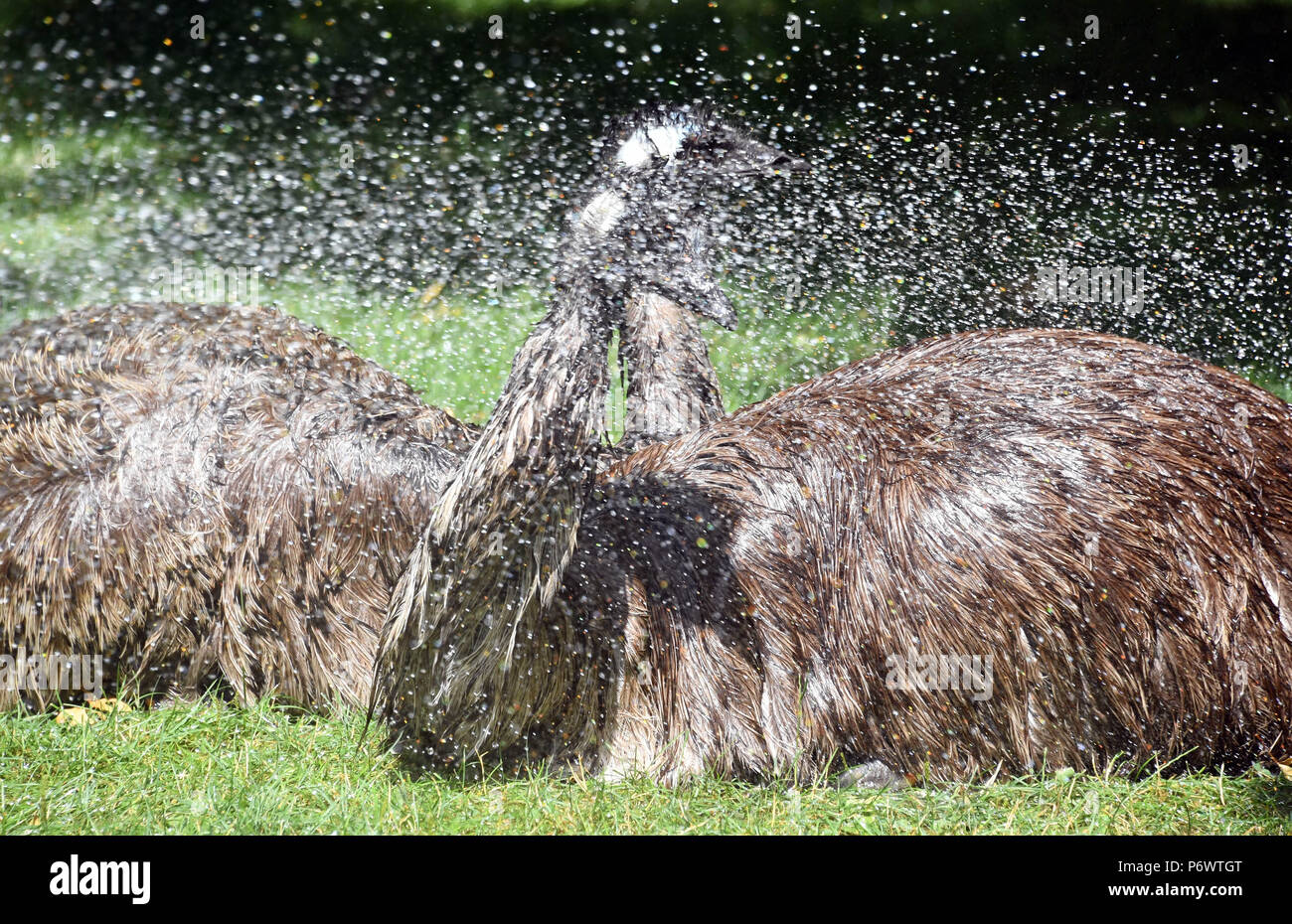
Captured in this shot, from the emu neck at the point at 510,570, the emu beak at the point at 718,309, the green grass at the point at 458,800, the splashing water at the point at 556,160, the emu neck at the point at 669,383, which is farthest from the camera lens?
the emu neck at the point at 669,383

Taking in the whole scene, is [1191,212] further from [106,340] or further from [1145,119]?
[106,340]

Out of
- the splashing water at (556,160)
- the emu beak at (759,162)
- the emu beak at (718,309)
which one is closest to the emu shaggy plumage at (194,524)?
the splashing water at (556,160)

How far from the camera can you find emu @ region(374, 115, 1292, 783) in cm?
218

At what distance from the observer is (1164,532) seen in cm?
232

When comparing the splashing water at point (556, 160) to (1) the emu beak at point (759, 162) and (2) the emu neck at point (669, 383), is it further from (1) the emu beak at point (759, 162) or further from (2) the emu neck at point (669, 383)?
(2) the emu neck at point (669, 383)

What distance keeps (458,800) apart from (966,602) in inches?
46.2

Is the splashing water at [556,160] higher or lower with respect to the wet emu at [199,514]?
higher

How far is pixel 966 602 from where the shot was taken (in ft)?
7.57

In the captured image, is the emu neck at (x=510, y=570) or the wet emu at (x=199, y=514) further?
the wet emu at (x=199, y=514)

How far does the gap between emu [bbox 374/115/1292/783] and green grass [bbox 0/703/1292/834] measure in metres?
0.05

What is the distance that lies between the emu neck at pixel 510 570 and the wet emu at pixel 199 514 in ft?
1.23

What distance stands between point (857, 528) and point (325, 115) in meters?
1.83

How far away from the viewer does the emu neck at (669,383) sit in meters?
2.96

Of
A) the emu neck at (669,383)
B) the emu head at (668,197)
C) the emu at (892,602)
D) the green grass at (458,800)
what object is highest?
the emu head at (668,197)
